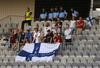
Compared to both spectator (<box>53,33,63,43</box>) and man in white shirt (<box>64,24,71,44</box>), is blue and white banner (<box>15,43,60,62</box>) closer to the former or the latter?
spectator (<box>53,33,63,43</box>)

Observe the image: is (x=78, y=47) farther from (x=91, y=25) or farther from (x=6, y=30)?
(x=6, y=30)

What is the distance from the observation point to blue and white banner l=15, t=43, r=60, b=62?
14.5 metres

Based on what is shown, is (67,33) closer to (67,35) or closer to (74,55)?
(67,35)

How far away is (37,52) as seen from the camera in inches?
582

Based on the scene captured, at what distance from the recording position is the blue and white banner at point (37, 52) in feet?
47.6

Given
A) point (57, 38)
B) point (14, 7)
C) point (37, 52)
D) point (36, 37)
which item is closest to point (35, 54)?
point (37, 52)

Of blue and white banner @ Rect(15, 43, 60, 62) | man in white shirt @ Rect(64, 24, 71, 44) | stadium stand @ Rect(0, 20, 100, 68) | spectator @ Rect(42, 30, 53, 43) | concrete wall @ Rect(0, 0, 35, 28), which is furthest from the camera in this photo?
concrete wall @ Rect(0, 0, 35, 28)

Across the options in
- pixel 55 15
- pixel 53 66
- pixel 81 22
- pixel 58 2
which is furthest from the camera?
pixel 58 2

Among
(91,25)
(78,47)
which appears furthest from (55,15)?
(78,47)

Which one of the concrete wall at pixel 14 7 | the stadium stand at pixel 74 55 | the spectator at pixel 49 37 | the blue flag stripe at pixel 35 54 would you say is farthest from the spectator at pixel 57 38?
the concrete wall at pixel 14 7

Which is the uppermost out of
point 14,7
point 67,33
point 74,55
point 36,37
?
point 14,7

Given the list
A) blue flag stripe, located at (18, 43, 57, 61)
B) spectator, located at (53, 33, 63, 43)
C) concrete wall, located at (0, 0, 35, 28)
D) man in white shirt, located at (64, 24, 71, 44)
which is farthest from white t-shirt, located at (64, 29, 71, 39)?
concrete wall, located at (0, 0, 35, 28)

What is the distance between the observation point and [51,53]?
14.5 meters

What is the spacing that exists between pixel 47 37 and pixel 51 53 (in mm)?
803
